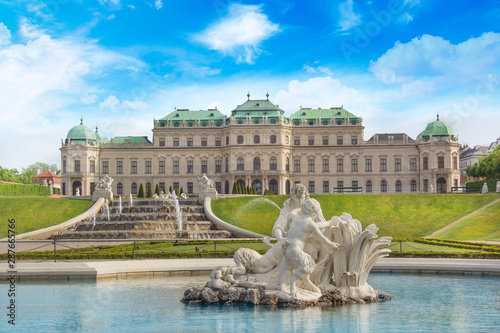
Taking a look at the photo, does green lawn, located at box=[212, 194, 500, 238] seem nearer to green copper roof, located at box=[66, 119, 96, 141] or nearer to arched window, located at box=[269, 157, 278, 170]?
arched window, located at box=[269, 157, 278, 170]

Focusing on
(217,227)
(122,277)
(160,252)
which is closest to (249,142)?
(217,227)

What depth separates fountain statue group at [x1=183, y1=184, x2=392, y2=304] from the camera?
551 inches

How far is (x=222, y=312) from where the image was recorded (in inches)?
535

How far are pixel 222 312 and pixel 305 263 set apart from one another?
2291 millimetres

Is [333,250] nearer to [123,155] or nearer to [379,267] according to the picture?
[379,267]

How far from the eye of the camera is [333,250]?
14367 mm

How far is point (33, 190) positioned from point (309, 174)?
3852cm

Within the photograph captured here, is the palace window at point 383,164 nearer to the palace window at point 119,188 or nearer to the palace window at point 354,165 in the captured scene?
the palace window at point 354,165

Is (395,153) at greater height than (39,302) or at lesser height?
greater

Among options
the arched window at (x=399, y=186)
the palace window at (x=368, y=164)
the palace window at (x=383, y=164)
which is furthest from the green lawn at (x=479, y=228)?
the palace window at (x=368, y=164)

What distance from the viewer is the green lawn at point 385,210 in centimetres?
4488

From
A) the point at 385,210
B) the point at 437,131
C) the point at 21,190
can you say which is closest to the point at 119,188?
the point at 21,190

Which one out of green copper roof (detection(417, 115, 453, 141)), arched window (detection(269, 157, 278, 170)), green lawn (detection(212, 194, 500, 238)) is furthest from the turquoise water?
green copper roof (detection(417, 115, 453, 141))

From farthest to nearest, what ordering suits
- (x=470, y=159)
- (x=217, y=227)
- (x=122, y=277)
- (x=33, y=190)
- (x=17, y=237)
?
(x=470, y=159) < (x=33, y=190) < (x=217, y=227) < (x=17, y=237) < (x=122, y=277)
